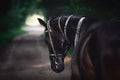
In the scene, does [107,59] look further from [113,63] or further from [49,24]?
[49,24]

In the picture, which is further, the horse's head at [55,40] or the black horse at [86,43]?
the horse's head at [55,40]

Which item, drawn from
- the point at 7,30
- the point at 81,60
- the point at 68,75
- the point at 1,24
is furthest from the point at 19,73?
the point at 7,30

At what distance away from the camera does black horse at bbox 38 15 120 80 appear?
3.02m

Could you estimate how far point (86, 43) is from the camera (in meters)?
3.28

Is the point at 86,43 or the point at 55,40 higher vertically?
the point at 86,43

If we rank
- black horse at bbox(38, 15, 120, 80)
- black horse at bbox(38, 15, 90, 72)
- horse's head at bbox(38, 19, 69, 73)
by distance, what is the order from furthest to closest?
horse's head at bbox(38, 19, 69, 73), black horse at bbox(38, 15, 90, 72), black horse at bbox(38, 15, 120, 80)

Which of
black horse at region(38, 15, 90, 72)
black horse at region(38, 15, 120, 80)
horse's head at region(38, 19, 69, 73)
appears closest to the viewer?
black horse at region(38, 15, 120, 80)

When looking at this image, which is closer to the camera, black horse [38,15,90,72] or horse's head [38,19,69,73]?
black horse [38,15,90,72]

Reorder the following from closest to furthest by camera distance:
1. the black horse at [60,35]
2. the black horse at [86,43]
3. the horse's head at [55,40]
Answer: the black horse at [86,43]
the black horse at [60,35]
the horse's head at [55,40]

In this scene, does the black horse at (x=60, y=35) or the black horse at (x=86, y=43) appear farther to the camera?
the black horse at (x=60, y=35)

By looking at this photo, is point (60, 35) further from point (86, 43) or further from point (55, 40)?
point (86, 43)

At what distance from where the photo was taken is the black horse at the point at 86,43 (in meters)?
3.02

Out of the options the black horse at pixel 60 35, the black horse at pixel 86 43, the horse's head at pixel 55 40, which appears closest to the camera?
the black horse at pixel 86 43

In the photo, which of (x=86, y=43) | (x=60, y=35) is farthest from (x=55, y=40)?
(x=86, y=43)
